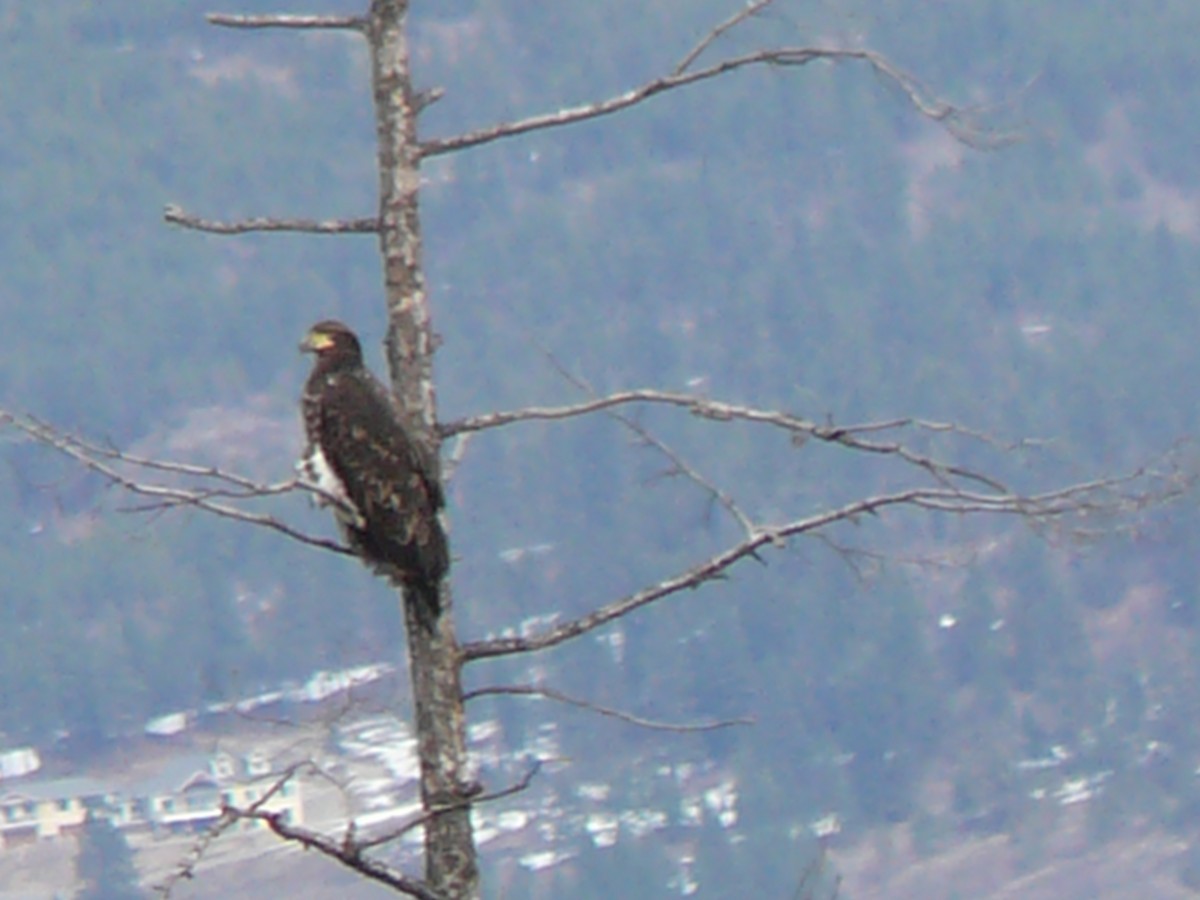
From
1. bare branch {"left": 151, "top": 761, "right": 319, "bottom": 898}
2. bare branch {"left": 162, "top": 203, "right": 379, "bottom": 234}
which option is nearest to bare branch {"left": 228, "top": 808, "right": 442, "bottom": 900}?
bare branch {"left": 151, "top": 761, "right": 319, "bottom": 898}

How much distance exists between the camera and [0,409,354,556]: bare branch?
688 cm

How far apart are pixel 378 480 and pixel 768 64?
147cm

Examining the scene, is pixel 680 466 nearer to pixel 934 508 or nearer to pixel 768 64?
pixel 934 508

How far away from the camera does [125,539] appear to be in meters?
7.52

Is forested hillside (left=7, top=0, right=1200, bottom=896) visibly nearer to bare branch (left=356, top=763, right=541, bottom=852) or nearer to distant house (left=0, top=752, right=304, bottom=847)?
distant house (left=0, top=752, right=304, bottom=847)

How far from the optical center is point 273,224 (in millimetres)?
7320

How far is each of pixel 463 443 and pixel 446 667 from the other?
656 millimetres

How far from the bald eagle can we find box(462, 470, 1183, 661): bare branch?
0.46 metres

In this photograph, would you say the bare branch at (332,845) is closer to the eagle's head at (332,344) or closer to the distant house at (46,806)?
the eagle's head at (332,344)

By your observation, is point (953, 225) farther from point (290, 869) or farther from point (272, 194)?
point (290, 869)

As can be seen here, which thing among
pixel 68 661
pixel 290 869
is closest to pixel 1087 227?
pixel 68 661

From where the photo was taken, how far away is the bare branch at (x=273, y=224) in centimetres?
732

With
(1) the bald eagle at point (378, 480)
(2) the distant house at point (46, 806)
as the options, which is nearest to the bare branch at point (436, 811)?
(1) the bald eagle at point (378, 480)

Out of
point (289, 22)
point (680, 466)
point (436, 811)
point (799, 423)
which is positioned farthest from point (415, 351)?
point (436, 811)
